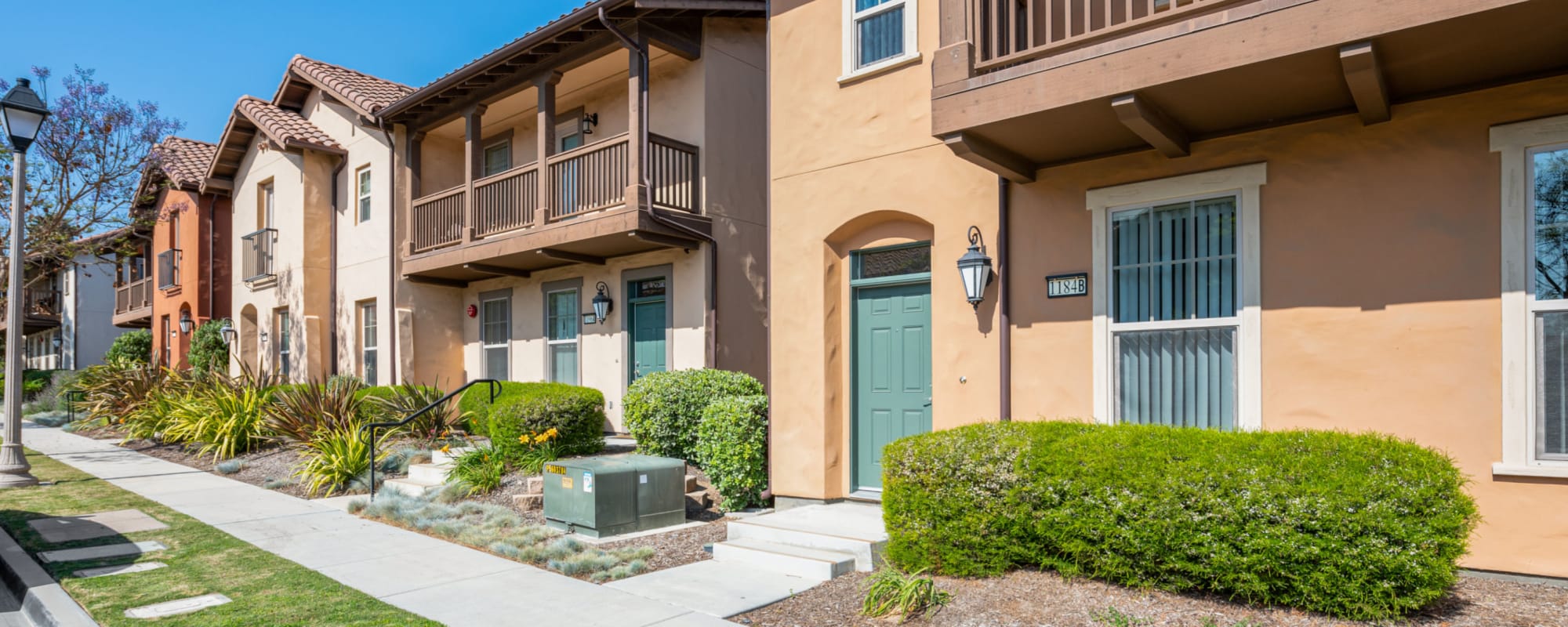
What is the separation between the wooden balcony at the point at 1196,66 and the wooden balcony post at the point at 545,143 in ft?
25.3

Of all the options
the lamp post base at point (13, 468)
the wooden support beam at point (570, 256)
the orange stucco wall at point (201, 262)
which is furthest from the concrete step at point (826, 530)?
the orange stucco wall at point (201, 262)

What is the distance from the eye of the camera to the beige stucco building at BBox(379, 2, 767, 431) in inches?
467

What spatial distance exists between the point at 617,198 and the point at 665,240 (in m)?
0.89

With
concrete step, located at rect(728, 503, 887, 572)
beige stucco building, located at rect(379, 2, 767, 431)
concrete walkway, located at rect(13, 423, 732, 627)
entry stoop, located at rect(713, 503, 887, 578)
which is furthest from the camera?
beige stucco building, located at rect(379, 2, 767, 431)

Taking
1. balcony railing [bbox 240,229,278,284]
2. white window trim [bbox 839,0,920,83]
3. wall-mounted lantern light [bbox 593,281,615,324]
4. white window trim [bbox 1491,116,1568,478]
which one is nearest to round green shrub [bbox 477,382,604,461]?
wall-mounted lantern light [bbox 593,281,615,324]

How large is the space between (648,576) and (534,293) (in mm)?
9370

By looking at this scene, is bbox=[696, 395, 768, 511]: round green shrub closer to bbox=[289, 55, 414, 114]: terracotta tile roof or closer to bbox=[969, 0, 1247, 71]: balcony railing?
bbox=[969, 0, 1247, 71]: balcony railing

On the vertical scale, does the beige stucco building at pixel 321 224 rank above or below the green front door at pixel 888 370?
above

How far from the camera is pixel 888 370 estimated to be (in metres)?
8.36

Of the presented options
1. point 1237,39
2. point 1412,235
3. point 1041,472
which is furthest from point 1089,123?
point 1041,472

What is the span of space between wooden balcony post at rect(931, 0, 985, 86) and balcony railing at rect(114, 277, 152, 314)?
29.7m

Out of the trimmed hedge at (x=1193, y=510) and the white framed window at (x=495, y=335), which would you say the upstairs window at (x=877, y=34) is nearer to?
the trimmed hedge at (x=1193, y=510)

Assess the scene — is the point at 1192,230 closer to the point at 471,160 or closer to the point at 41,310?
the point at 471,160

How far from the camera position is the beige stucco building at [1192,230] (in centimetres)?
521
